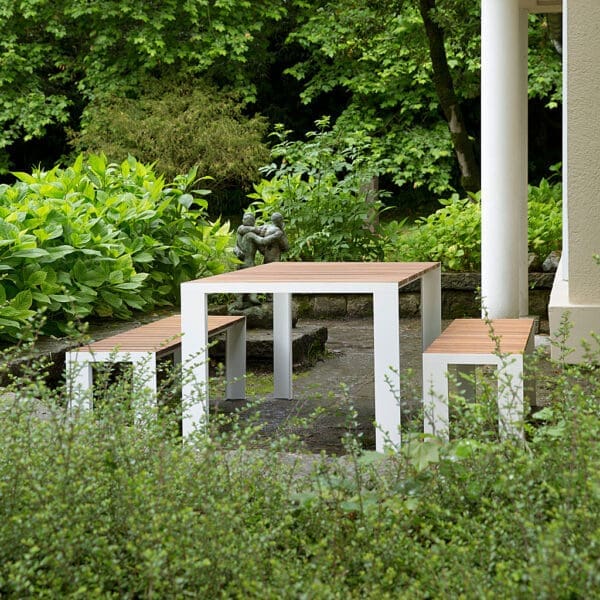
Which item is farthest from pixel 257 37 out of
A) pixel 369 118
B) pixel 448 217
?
pixel 448 217

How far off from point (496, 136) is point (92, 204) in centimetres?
265

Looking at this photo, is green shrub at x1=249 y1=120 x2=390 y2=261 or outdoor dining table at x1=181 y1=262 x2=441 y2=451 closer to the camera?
outdoor dining table at x1=181 y1=262 x2=441 y2=451

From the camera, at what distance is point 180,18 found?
737 inches

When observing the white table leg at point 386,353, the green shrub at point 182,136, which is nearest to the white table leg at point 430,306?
the white table leg at point 386,353

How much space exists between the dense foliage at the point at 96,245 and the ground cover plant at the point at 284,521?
8.20ft

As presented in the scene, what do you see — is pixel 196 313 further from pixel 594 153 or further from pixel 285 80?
Answer: pixel 285 80

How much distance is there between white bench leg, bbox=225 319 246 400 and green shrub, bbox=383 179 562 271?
3.32 metres

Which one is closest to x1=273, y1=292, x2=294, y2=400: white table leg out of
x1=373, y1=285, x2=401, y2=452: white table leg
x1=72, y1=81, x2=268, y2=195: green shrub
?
x1=373, y1=285, x2=401, y2=452: white table leg

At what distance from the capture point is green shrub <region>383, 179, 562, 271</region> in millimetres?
8828

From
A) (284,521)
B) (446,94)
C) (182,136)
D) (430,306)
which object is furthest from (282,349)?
(182,136)

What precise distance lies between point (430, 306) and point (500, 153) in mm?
1657

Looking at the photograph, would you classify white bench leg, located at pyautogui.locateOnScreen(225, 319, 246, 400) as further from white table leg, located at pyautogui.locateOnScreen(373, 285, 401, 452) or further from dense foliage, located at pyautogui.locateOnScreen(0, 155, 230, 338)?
white table leg, located at pyautogui.locateOnScreen(373, 285, 401, 452)

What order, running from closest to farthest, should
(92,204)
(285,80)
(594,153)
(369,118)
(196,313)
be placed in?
(196,313)
(594,153)
(92,204)
(369,118)
(285,80)

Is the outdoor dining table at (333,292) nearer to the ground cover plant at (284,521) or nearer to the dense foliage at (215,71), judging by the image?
the ground cover plant at (284,521)
